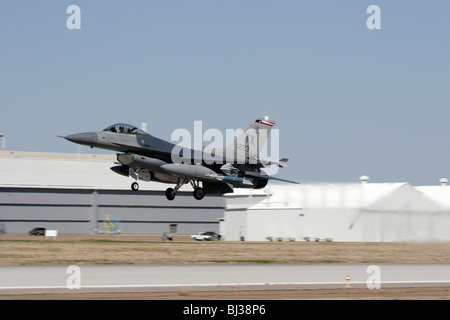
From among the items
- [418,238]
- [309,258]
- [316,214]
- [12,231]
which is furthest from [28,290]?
[12,231]

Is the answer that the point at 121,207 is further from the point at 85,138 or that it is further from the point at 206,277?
the point at 206,277

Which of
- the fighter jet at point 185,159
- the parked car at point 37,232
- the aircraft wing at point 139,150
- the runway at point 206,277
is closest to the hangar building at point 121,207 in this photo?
the parked car at point 37,232

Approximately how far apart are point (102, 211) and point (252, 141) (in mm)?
42771

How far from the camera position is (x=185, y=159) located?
3466 centimetres

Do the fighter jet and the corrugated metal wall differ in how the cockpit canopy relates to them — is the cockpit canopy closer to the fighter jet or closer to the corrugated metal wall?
the fighter jet

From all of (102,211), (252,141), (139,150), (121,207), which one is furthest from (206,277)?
(102,211)

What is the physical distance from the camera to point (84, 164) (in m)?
78.1

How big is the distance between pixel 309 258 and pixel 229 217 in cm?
3152

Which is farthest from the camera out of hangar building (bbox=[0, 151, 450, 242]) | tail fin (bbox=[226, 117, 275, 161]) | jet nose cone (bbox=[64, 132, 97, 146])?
hangar building (bbox=[0, 151, 450, 242])

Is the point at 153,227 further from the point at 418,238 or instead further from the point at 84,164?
the point at 418,238

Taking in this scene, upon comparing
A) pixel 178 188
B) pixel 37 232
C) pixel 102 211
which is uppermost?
pixel 178 188

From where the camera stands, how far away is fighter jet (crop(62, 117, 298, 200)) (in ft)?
107

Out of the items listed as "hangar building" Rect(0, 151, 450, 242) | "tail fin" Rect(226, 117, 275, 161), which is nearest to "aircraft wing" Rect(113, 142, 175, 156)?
"tail fin" Rect(226, 117, 275, 161)

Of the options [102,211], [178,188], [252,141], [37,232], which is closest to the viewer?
[178,188]
